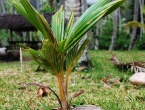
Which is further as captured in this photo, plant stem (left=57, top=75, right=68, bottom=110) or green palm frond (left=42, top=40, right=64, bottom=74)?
plant stem (left=57, top=75, right=68, bottom=110)

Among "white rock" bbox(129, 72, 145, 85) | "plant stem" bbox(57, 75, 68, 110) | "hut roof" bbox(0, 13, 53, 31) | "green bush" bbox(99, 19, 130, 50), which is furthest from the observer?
"green bush" bbox(99, 19, 130, 50)

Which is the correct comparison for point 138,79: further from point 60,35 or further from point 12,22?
point 12,22

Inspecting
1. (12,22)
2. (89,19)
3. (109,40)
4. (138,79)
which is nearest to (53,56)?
(89,19)

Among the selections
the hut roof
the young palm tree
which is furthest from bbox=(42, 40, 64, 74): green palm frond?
the hut roof

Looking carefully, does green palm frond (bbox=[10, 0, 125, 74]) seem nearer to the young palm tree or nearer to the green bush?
the young palm tree

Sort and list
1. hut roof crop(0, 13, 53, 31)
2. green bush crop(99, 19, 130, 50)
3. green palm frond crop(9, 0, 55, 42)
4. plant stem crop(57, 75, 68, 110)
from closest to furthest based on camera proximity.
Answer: green palm frond crop(9, 0, 55, 42)
plant stem crop(57, 75, 68, 110)
hut roof crop(0, 13, 53, 31)
green bush crop(99, 19, 130, 50)

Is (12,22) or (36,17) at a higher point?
(36,17)

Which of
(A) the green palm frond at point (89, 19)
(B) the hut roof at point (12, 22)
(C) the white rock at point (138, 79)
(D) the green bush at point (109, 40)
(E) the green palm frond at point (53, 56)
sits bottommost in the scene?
(D) the green bush at point (109, 40)

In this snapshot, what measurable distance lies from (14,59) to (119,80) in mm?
5480

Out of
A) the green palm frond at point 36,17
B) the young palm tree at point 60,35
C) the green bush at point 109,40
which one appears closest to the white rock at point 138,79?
the young palm tree at point 60,35

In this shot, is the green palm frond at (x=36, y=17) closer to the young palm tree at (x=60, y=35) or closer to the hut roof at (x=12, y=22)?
the young palm tree at (x=60, y=35)

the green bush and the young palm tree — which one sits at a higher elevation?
the young palm tree

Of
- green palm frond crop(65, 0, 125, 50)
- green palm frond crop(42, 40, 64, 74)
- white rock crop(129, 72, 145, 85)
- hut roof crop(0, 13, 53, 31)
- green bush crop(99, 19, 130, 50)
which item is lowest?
green bush crop(99, 19, 130, 50)

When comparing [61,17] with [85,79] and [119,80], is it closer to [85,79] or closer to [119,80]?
[119,80]
